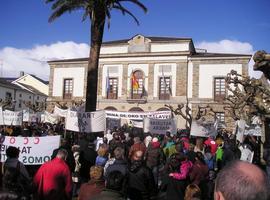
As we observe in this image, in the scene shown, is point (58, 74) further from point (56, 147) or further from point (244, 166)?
point (244, 166)

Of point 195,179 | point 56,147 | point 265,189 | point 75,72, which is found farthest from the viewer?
point 75,72

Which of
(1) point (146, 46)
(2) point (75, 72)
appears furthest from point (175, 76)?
(2) point (75, 72)

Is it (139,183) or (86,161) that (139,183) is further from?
(86,161)

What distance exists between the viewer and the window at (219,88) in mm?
38312

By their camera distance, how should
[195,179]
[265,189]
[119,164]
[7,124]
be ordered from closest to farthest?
[265,189] < [119,164] < [195,179] < [7,124]

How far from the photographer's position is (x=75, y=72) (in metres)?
44.3

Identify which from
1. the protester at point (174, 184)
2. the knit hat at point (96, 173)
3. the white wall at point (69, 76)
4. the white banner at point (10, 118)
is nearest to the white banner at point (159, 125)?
the white banner at point (10, 118)

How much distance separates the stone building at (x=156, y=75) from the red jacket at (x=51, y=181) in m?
32.8

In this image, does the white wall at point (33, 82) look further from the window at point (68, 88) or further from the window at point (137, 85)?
the window at point (137, 85)

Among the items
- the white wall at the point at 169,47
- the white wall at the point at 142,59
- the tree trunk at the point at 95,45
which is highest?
the white wall at the point at 169,47

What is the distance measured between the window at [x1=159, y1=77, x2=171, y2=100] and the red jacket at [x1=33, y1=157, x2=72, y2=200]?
3420cm

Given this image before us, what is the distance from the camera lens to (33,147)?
7.89 m

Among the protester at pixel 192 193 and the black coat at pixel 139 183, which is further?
the black coat at pixel 139 183

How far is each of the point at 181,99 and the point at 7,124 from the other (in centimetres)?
2386
